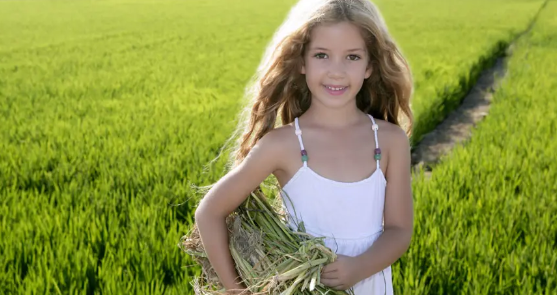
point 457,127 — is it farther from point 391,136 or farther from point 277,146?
point 277,146

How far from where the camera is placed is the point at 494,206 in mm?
3141

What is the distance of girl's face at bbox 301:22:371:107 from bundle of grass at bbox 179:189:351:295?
0.90 feet

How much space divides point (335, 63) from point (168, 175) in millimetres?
2411

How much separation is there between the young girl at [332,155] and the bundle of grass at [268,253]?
35 millimetres

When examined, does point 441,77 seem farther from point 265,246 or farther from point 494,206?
point 265,246

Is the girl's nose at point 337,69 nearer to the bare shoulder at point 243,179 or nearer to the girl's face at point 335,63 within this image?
the girl's face at point 335,63

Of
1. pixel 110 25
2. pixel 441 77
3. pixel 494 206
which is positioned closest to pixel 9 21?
pixel 110 25

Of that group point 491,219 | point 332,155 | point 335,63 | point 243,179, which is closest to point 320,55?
point 335,63

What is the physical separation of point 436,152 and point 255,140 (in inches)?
170

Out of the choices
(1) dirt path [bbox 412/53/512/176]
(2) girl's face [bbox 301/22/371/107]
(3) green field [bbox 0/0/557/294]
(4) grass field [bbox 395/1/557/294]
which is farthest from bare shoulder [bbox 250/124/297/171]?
(1) dirt path [bbox 412/53/512/176]

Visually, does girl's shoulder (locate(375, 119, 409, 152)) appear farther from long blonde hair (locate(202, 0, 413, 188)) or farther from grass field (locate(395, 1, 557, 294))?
grass field (locate(395, 1, 557, 294))

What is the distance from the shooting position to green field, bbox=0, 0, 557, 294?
7.82ft

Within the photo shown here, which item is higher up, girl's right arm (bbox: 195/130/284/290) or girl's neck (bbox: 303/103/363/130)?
girl's neck (bbox: 303/103/363/130)

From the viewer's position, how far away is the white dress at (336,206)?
1474 millimetres
